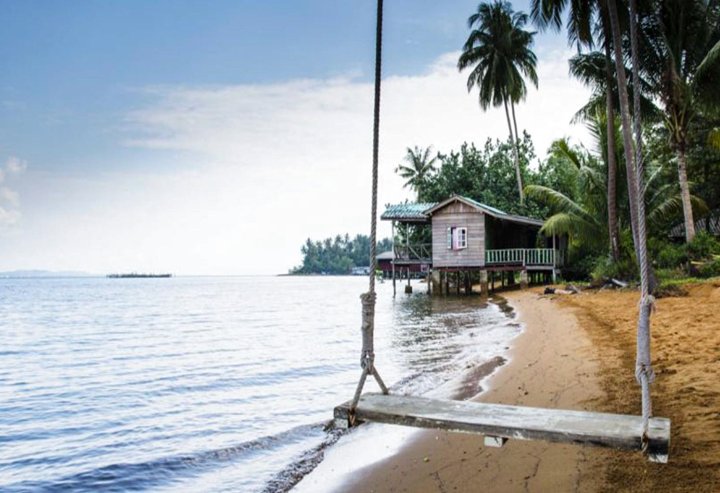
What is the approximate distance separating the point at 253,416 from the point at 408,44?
908 centimetres

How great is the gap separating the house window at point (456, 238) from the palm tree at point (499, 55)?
7.24 metres

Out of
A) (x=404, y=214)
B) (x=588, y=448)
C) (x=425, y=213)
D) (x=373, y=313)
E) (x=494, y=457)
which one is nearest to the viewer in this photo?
(x=373, y=313)

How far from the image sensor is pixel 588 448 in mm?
4074

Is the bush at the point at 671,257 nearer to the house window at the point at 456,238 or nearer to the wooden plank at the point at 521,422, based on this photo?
the house window at the point at 456,238

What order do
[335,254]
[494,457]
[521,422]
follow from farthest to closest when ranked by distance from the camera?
1. [335,254]
2. [494,457]
3. [521,422]

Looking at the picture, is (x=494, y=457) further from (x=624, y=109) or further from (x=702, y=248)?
(x=702, y=248)

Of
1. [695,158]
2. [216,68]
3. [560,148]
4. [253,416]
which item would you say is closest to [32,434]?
[253,416]

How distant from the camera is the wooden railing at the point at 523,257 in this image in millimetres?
26625

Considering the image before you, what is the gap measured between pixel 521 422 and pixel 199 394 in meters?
6.68

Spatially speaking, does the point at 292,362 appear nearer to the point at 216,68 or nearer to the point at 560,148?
the point at 216,68

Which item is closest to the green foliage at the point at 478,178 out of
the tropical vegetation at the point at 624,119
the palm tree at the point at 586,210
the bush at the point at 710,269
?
the tropical vegetation at the point at 624,119

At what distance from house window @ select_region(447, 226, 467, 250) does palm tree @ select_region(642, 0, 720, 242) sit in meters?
10.9

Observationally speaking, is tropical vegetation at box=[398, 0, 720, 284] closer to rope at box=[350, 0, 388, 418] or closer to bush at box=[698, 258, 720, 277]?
bush at box=[698, 258, 720, 277]

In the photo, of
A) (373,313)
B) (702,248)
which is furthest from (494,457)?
(702,248)
